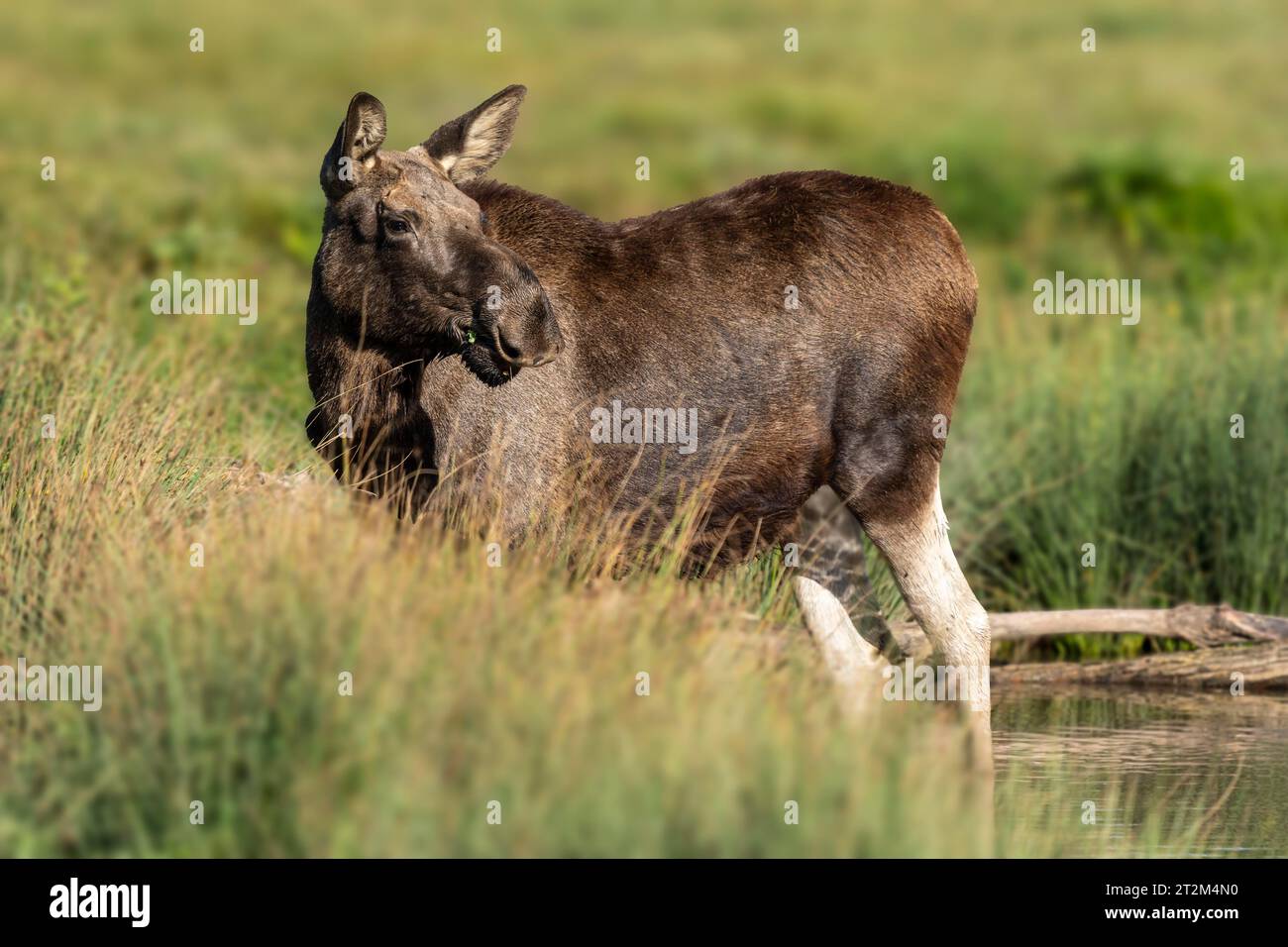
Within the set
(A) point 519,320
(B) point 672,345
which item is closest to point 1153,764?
(B) point 672,345

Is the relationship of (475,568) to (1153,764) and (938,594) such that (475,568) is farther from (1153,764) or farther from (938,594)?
(1153,764)

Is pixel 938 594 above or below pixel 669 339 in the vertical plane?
below

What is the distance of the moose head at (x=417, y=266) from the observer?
7.65 metres

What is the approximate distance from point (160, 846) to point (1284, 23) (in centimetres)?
5485

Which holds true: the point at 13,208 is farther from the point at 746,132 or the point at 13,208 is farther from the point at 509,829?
the point at 746,132

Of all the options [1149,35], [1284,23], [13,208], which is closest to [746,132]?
[1149,35]

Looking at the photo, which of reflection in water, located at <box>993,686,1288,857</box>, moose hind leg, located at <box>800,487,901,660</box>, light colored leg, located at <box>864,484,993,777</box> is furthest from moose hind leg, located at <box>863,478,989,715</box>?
moose hind leg, located at <box>800,487,901,660</box>

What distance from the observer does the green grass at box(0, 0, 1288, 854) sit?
5.51 metres

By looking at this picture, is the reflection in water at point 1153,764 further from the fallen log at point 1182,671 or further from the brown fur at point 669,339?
the brown fur at point 669,339

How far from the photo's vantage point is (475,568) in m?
6.81

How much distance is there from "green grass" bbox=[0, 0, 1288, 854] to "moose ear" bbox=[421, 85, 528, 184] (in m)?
1.69

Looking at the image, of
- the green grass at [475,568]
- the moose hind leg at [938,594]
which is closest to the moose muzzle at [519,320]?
the green grass at [475,568]

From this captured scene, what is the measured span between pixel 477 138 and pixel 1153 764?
424cm

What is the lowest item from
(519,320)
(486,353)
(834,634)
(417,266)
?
(834,634)
